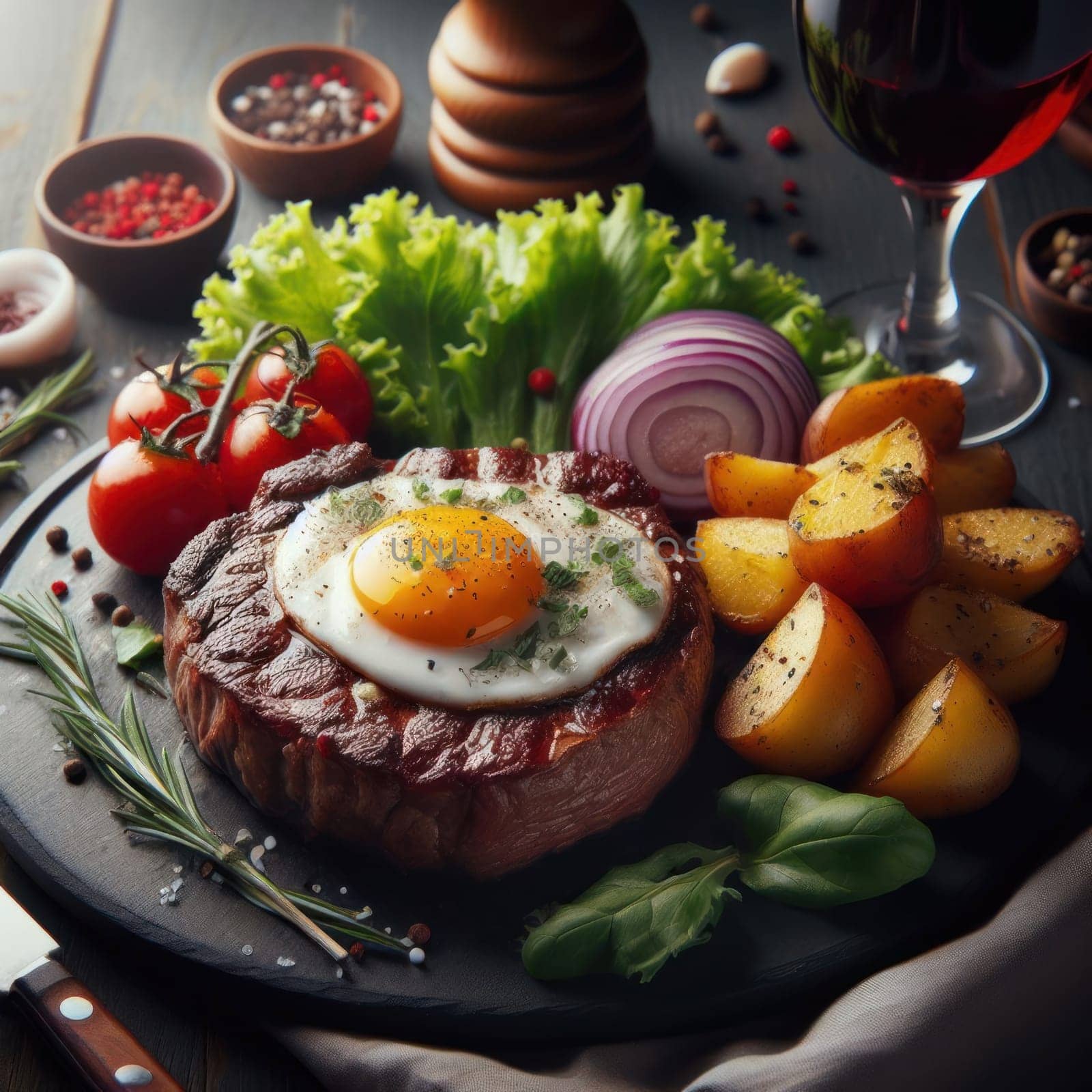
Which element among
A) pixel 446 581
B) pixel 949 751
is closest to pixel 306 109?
pixel 446 581

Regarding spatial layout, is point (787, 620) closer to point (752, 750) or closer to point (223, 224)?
point (752, 750)

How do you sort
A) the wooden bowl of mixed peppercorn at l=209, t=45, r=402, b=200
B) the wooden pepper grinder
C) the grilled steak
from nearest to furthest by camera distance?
the grilled steak < the wooden pepper grinder < the wooden bowl of mixed peppercorn at l=209, t=45, r=402, b=200

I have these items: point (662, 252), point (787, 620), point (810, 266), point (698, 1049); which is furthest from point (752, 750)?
point (810, 266)

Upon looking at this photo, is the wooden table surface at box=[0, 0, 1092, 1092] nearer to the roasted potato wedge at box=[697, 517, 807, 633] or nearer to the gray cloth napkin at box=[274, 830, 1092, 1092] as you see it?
the roasted potato wedge at box=[697, 517, 807, 633]

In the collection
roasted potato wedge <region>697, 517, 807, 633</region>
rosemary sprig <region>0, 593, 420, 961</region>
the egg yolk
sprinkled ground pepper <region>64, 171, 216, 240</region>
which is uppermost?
sprinkled ground pepper <region>64, 171, 216, 240</region>

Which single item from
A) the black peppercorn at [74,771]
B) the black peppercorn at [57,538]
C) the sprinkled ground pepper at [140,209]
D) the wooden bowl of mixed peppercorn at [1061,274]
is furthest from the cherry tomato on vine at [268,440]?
the wooden bowl of mixed peppercorn at [1061,274]

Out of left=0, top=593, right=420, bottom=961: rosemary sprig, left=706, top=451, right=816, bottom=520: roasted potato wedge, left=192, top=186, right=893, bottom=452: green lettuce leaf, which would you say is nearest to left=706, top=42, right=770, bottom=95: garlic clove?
left=192, top=186, right=893, bottom=452: green lettuce leaf
